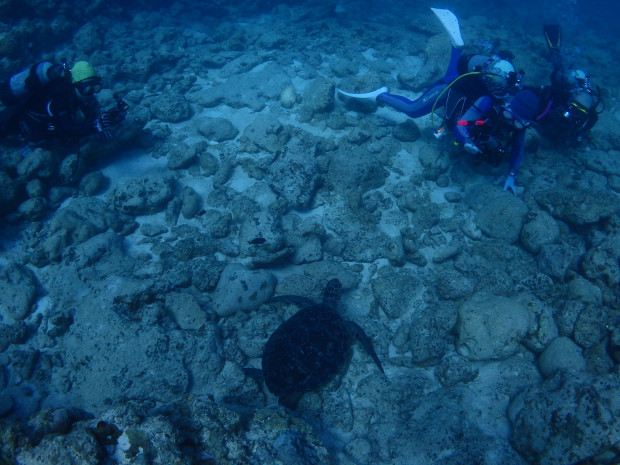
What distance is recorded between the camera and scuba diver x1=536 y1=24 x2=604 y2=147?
6.61 m

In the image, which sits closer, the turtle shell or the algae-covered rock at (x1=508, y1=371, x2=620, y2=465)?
the algae-covered rock at (x1=508, y1=371, x2=620, y2=465)

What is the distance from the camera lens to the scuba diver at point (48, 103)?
17.0 feet

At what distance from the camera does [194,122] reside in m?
7.62

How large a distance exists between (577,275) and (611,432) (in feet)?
8.37

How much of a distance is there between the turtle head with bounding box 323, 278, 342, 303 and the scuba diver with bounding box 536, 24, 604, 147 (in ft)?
19.5

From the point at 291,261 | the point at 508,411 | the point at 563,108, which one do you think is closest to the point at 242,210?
the point at 291,261

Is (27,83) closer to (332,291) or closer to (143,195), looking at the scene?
(143,195)

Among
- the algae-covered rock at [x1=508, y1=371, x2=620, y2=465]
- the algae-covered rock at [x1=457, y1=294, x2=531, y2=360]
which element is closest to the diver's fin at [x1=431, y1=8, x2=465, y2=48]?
the algae-covered rock at [x1=457, y1=294, x2=531, y2=360]

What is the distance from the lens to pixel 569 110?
21.5ft

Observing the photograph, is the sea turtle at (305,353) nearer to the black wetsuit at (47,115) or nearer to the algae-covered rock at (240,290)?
the algae-covered rock at (240,290)

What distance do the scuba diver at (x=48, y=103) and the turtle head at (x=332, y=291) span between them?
17.2 feet

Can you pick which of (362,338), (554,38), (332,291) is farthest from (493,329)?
(554,38)

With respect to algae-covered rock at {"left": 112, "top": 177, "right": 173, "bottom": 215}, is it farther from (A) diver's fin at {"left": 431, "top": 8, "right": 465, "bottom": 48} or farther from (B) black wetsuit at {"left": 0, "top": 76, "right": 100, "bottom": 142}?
(A) diver's fin at {"left": 431, "top": 8, "right": 465, "bottom": 48}

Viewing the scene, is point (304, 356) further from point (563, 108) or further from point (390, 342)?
point (563, 108)
